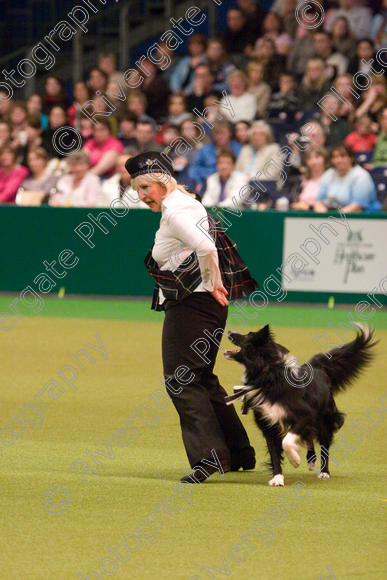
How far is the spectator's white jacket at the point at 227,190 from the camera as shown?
14914 millimetres

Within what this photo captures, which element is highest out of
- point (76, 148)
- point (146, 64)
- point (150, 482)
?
point (146, 64)

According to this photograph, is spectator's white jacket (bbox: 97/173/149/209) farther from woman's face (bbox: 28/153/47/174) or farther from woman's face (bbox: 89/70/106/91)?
woman's face (bbox: 89/70/106/91)

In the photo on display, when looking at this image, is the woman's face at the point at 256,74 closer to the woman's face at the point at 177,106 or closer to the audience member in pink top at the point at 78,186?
the woman's face at the point at 177,106

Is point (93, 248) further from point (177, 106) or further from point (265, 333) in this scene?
point (265, 333)

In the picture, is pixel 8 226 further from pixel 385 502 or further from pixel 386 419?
pixel 385 502

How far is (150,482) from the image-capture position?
20.3 feet

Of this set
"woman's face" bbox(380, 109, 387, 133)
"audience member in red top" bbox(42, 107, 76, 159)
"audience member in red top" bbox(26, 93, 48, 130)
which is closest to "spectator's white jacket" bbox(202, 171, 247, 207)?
"woman's face" bbox(380, 109, 387, 133)

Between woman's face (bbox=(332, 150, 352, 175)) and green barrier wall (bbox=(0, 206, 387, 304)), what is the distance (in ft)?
4.10

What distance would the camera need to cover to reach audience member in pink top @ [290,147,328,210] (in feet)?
48.2

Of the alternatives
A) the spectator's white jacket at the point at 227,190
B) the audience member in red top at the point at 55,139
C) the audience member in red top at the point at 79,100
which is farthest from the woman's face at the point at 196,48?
the spectator's white jacket at the point at 227,190

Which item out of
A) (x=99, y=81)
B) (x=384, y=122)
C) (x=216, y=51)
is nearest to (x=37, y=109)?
(x=99, y=81)

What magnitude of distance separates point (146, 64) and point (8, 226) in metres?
5.20

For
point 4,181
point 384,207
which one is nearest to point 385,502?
point 384,207

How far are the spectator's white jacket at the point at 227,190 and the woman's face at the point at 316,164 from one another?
92 cm
